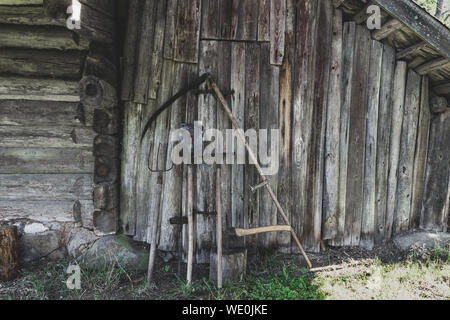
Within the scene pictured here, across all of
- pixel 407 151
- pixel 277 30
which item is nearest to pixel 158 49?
pixel 277 30

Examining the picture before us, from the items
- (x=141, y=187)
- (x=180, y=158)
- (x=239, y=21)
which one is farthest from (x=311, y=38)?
(x=141, y=187)

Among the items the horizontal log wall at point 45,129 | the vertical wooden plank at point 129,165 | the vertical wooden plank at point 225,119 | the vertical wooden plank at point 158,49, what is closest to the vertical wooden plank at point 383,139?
the vertical wooden plank at point 225,119

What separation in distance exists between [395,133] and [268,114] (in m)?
1.69

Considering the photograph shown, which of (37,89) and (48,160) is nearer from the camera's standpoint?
(37,89)

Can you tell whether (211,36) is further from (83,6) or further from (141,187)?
(141,187)

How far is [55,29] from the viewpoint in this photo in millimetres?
3275

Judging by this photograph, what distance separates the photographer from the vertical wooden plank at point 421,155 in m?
3.65

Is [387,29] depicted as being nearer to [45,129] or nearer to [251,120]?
[251,120]

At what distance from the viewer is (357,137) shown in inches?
136

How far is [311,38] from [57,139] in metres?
3.35

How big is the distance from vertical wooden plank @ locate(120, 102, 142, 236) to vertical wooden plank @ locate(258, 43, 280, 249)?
4.97 feet

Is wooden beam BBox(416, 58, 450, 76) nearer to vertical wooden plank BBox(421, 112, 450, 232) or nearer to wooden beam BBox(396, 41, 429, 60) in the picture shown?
wooden beam BBox(396, 41, 429, 60)

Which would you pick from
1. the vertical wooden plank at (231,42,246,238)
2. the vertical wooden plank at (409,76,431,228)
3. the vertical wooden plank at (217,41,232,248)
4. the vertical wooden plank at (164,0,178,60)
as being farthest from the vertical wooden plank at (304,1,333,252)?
the vertical wooden plank at (164,0,178,60)

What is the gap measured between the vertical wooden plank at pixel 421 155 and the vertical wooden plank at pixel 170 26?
324 cm
